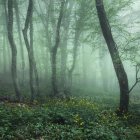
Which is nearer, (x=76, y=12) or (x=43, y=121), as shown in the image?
(x=43, y=121)

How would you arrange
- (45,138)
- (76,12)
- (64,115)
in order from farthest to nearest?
(76,12)
(64,115)
(45,138)

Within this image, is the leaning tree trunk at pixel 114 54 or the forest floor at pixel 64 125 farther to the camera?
the leaning tree trunk at pixel 114 54

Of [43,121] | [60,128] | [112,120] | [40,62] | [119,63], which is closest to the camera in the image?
[60,128]

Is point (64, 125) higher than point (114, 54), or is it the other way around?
point (114, 54)

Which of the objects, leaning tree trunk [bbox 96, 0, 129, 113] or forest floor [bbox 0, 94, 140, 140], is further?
leaning tree trunk [bbox 96, 0, 129, 113]

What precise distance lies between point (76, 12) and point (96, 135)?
67.5 feet

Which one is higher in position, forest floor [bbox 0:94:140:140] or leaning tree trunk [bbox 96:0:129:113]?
leaning tree trunk [bbox 96:0:129:113]

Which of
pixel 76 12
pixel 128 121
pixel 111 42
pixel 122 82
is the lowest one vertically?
pixel 128 121

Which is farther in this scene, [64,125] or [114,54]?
[114,54]

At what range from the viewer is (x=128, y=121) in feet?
55.1

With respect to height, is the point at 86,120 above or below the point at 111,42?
below

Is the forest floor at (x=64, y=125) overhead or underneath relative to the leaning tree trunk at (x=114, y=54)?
underneath

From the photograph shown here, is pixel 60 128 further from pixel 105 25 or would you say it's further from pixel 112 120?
pixel 105 25

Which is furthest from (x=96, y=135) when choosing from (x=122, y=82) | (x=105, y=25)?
(x=105, y=25)
